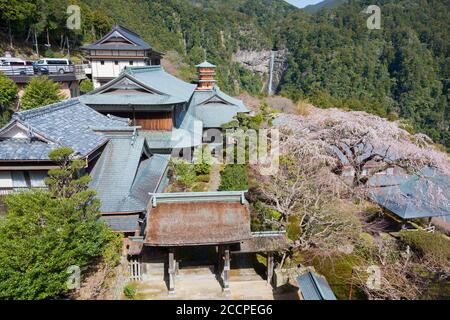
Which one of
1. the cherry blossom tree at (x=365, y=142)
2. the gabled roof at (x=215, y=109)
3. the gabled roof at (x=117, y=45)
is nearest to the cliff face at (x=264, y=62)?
the gabled roof at (x=117, y=45)

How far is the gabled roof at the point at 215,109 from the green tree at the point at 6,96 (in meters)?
14.3

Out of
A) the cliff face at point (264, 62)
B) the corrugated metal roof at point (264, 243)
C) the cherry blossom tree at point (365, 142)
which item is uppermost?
the cliff face at point (264, 62)

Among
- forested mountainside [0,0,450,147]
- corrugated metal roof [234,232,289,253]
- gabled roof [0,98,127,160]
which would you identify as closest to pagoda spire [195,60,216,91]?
gabled roof [0,98,127,160]

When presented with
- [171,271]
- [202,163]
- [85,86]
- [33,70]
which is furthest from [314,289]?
[85,86]

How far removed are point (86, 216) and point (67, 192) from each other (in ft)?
3.88

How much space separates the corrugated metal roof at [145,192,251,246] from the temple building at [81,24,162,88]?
26.4 m

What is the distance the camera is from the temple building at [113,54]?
1318 inches

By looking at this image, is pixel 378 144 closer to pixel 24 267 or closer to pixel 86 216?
pixel 86 216

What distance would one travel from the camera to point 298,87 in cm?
9000

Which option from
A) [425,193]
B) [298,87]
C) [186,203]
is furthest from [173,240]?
[298,87]

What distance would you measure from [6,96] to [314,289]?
22031mm

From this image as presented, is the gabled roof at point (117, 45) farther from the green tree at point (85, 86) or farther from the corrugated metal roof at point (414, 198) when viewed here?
the corrugated metal roof at point (414, 198)

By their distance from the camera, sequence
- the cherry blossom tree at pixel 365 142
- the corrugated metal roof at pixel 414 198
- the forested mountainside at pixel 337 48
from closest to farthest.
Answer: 1. the cherry blossom tree at pixel 365 142
2. the corrugated metal roof at pixel 414 198
3. the forested mountainside at pixel 337 48

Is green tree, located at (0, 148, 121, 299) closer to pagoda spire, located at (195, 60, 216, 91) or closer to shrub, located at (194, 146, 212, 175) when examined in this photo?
shrub, located at (194, 146, 212, 175)
